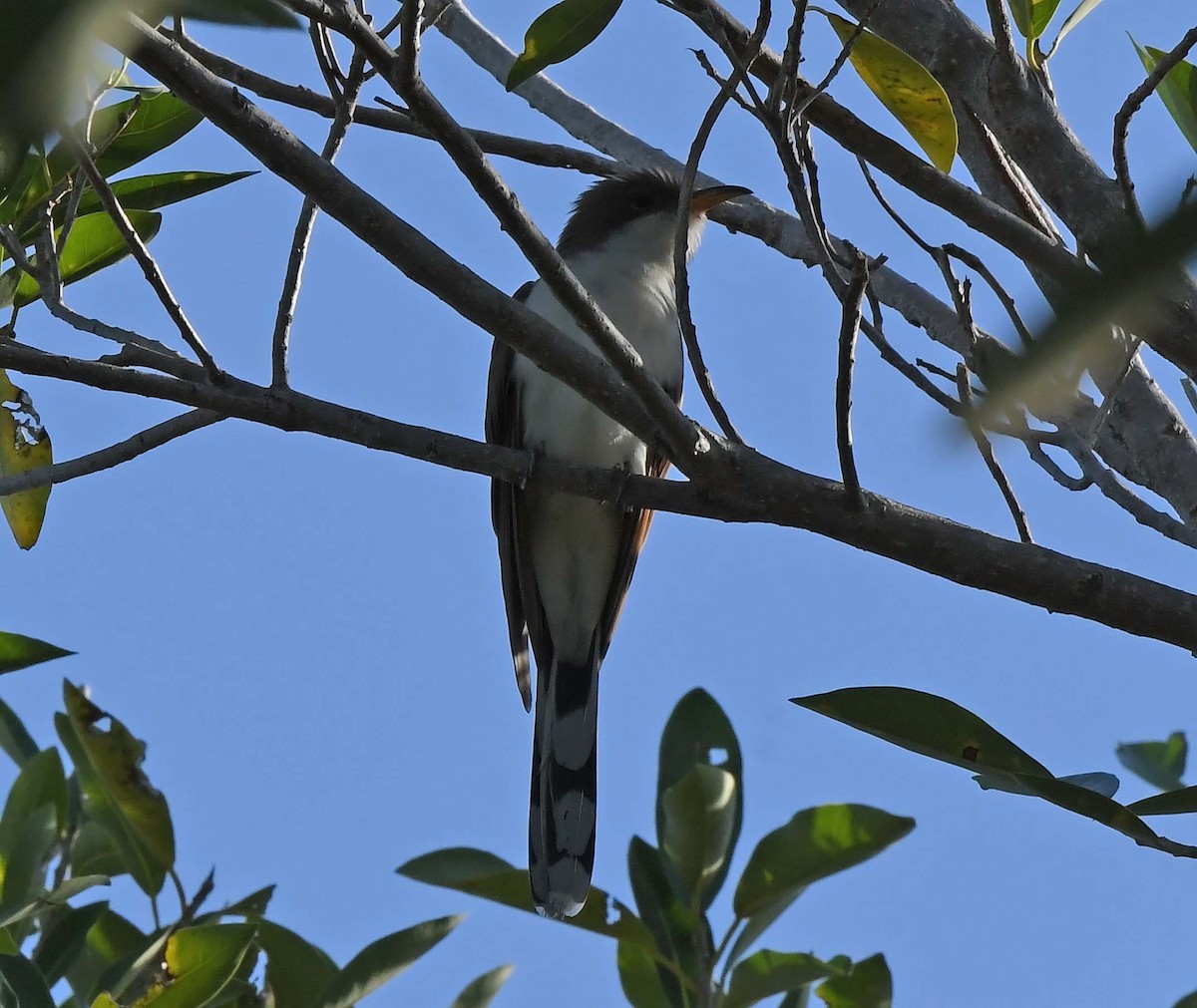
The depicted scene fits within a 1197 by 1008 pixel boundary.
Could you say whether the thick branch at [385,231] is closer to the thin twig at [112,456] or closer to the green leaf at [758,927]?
the thin twig at [112,456]

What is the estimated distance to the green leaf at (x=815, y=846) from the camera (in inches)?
97.8

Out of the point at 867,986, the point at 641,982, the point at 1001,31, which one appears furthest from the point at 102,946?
the point at 1001,31

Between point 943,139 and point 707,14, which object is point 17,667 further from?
point 943,139

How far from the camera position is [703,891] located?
2598mm

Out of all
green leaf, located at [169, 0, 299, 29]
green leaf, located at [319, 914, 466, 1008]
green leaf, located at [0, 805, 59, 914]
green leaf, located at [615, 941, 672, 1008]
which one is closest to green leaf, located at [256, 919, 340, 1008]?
green leaf, located at [319, 914, 466, 1008]

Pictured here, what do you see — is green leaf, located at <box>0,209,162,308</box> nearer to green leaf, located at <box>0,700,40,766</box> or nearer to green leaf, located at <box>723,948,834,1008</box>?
green leaf, located at <box>0,700,40,766</box>

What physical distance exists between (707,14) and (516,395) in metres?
2.55

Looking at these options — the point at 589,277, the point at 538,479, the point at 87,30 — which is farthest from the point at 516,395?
the point at 87,30

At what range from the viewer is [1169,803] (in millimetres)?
2346

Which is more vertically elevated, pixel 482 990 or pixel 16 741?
pixel 16 741

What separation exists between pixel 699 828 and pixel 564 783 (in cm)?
229

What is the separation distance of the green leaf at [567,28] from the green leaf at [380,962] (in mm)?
1638

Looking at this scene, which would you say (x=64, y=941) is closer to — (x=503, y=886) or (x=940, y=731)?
(x=503, y=886)

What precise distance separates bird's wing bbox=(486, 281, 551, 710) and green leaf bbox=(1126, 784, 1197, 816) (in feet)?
A: 9.49
